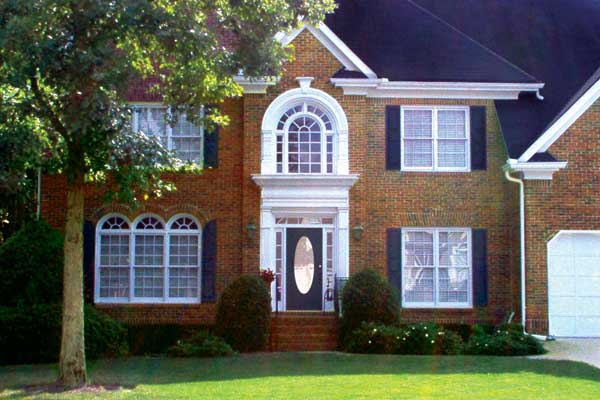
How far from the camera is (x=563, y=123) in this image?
65.2 feet

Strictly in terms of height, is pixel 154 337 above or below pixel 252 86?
below

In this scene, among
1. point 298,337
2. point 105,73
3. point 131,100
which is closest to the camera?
point 105,73

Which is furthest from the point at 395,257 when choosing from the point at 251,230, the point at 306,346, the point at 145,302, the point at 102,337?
the point at 102,337

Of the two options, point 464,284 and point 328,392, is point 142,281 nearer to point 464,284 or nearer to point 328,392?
point 464,284

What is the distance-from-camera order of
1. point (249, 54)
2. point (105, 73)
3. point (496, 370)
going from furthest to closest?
point (496, 370) → point (249, 54) → point (105, 73)

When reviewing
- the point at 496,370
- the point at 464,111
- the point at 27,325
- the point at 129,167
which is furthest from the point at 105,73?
the point at 464,111

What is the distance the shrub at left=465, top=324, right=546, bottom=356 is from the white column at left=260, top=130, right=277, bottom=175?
613cm

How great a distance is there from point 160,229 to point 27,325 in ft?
16.3

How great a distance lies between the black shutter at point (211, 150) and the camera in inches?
829

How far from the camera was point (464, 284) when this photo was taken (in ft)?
69.4

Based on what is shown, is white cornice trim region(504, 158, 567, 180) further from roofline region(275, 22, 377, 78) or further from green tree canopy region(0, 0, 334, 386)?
green tree canopy region(0, 0, 334, 386)

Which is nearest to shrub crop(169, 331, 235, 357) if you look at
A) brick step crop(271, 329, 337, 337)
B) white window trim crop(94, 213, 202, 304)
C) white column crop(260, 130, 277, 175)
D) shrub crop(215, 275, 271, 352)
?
shrub crop(215, 275, 271, 352)

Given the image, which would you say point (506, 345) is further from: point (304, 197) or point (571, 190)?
point (304, 197)

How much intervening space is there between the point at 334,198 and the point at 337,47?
3542 millimetres
